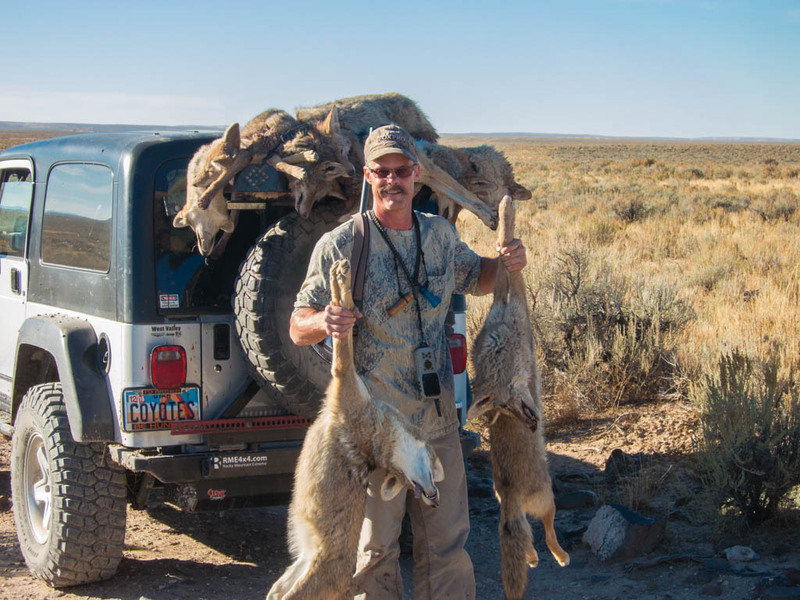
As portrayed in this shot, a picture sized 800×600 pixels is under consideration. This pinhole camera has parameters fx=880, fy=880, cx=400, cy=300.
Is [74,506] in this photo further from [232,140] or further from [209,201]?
[232,140]

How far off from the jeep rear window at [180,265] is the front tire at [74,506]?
0.92 metres

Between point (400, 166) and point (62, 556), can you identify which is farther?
point (62, 556)

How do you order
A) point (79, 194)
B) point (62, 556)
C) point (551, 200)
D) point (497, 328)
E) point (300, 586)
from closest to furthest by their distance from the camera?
point (300, 586) < point (497, 328) < point (62, 556) < point (79, 194) < point (551, 200)

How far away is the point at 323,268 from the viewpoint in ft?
11.0

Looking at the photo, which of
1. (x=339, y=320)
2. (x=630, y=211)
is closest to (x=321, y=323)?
(x=339, y=320)

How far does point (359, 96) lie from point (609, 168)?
139ft

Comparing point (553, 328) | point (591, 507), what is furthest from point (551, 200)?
point (591, 507)

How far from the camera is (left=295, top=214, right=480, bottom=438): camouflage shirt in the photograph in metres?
3.36

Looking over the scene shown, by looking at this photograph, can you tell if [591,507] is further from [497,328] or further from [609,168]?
[609,168]

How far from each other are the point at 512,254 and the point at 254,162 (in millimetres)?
1435

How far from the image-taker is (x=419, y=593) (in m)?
3.51

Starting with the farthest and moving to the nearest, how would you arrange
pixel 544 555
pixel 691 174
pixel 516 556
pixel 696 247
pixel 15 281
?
pixel 691 174 < pixel 696 247 < pixel 15 281 < pixel 544 555 < pixel 516 556

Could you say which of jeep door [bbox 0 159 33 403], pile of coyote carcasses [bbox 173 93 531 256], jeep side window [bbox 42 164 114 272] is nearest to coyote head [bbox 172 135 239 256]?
pile of coyote carcasses [bbox 173 93 531 256]

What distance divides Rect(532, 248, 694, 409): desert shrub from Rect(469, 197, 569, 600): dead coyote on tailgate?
408cm
